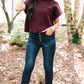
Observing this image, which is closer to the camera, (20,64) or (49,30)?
(49,30)

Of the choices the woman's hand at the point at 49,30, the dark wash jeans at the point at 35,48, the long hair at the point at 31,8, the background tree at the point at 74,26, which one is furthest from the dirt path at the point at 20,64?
the long hair at the point at 31,8

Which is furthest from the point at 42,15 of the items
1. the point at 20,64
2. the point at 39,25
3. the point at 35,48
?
the point at 20,64

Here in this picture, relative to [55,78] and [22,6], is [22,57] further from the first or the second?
[22,6]

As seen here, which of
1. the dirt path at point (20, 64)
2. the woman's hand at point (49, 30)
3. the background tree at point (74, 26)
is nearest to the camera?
the woman's hand at point (49, 30)

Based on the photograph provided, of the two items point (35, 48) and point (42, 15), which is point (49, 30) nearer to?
point (42, 15)

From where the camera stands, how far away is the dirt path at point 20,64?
362cm

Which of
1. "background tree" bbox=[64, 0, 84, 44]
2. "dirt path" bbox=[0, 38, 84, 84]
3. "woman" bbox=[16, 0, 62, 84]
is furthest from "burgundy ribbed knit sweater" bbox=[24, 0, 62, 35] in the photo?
"background tree" bbox=[64, 0, 84, 44]

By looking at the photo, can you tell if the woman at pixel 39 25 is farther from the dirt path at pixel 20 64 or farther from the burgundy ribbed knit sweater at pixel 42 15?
the dirt path at pixel 20 64

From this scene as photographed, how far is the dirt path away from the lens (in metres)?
3.62

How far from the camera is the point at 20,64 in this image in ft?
14.5

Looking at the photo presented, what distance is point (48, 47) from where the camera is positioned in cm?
257

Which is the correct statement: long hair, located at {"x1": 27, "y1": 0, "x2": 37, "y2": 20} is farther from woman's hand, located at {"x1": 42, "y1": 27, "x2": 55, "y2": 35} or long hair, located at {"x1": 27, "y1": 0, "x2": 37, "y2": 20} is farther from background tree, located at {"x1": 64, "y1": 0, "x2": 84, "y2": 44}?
background tree, located at {"x1": 64, "y1": 0, "x2": 84, "y2": 44}

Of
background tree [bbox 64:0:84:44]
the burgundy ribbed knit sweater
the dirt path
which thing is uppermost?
the burgundy ribbed knit sweater

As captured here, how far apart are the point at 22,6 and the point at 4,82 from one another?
1667 millimetres
